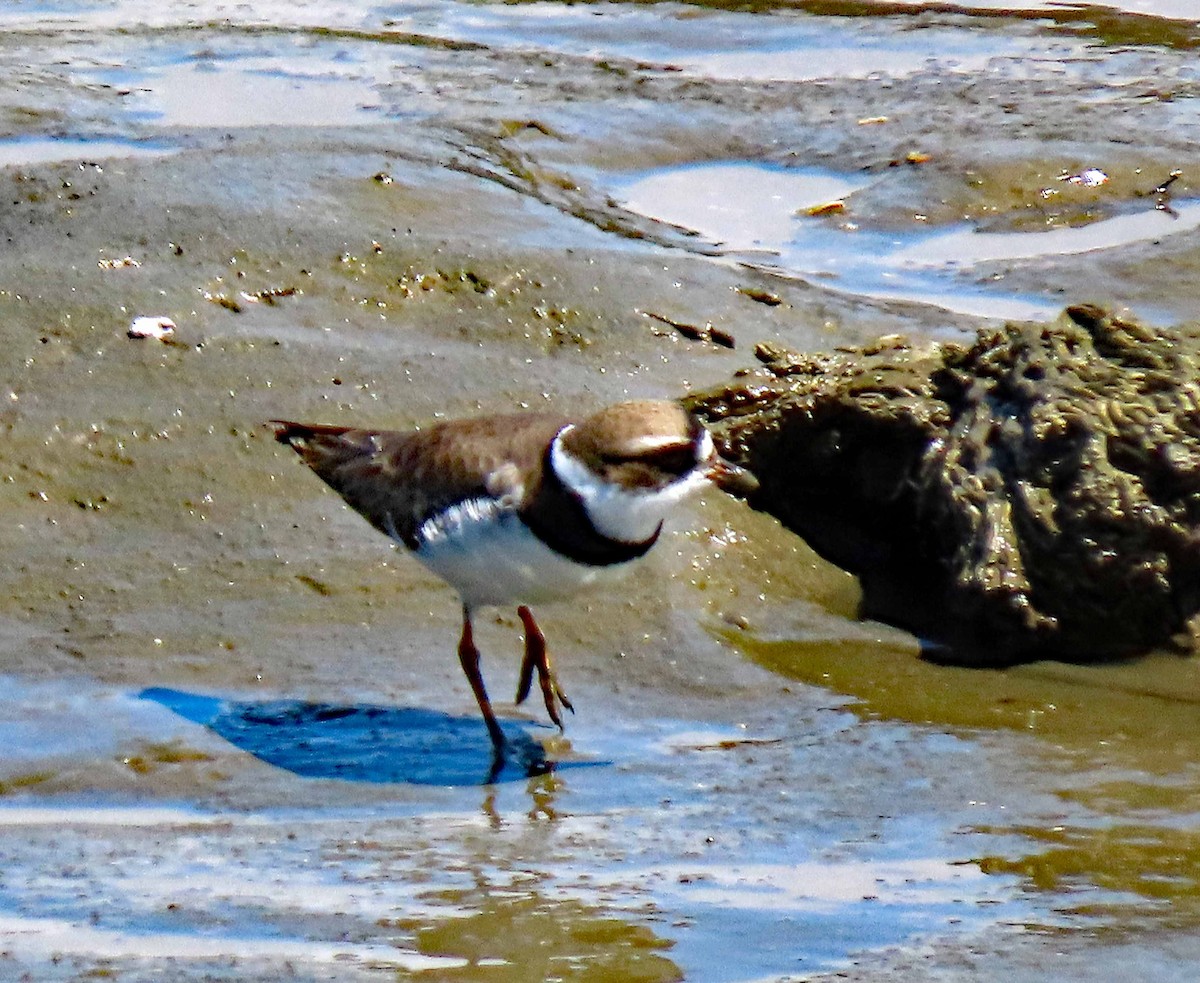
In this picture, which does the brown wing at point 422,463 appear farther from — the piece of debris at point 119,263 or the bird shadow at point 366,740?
the piece of debris at point 119,263

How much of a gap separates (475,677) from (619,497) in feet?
2.22

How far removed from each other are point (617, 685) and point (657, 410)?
3.08ft

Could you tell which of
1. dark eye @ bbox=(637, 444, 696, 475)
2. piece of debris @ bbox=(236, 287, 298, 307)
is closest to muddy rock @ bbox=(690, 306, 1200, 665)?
dark eye @ bbox=(637, 444, 696, 475)

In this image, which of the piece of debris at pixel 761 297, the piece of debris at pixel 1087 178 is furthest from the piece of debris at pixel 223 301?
the piece of debris at pixel 1087 178

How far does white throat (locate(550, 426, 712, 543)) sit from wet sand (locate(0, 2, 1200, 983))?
609 millimetres

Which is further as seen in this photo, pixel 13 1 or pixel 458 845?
pixel 13 1

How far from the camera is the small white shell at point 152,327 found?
7.05m

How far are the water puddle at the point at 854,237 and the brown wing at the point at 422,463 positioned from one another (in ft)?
11.0

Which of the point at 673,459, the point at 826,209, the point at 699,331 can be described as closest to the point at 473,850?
the point at 673,459

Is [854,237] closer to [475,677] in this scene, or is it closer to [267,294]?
[267,294]

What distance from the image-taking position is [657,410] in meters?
5.11

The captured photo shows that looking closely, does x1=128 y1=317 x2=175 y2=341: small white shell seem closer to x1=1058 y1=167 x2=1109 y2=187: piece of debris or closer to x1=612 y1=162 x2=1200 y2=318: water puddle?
x1=612 y1=162 x2=1200 y2=318: water puddle

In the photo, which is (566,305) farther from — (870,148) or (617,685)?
(870,148)

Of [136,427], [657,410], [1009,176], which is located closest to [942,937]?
[657,410]
